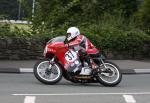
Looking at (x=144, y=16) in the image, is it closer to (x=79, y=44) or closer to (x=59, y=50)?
(x=79, y=44)

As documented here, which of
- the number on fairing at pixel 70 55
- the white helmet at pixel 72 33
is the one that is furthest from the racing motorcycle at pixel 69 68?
the white helmet at pixel 72 33

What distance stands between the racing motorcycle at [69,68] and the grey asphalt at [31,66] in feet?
10.4

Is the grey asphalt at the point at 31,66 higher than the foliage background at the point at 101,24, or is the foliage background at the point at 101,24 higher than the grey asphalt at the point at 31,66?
the foliage background at the point at 101,24

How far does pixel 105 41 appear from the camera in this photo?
18812 millimetres

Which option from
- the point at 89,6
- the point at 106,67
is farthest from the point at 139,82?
the point at 89,6

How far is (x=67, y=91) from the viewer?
11219mm

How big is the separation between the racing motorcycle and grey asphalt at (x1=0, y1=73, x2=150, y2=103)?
7.4 inches

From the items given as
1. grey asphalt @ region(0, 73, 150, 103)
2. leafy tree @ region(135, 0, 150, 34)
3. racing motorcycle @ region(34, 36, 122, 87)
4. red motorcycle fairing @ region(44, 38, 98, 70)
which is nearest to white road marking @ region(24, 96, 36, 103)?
grey asphalt @ region(0, 73, 150, 103)

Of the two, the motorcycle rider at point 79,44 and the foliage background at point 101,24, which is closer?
the motorcycle rider at point 79,44

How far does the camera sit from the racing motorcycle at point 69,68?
12.3 m

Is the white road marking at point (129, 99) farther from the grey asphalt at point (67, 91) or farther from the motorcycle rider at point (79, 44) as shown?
the motorcycle rider at point (79, 44)

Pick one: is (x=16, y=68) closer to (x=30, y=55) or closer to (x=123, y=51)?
(x=30, y=55)

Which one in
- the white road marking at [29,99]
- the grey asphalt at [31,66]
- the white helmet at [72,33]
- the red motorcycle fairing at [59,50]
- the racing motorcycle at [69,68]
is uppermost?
the white helmet at [72,33]

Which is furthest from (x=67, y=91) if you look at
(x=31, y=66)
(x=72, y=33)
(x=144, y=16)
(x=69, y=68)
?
(x=144, y=16)
